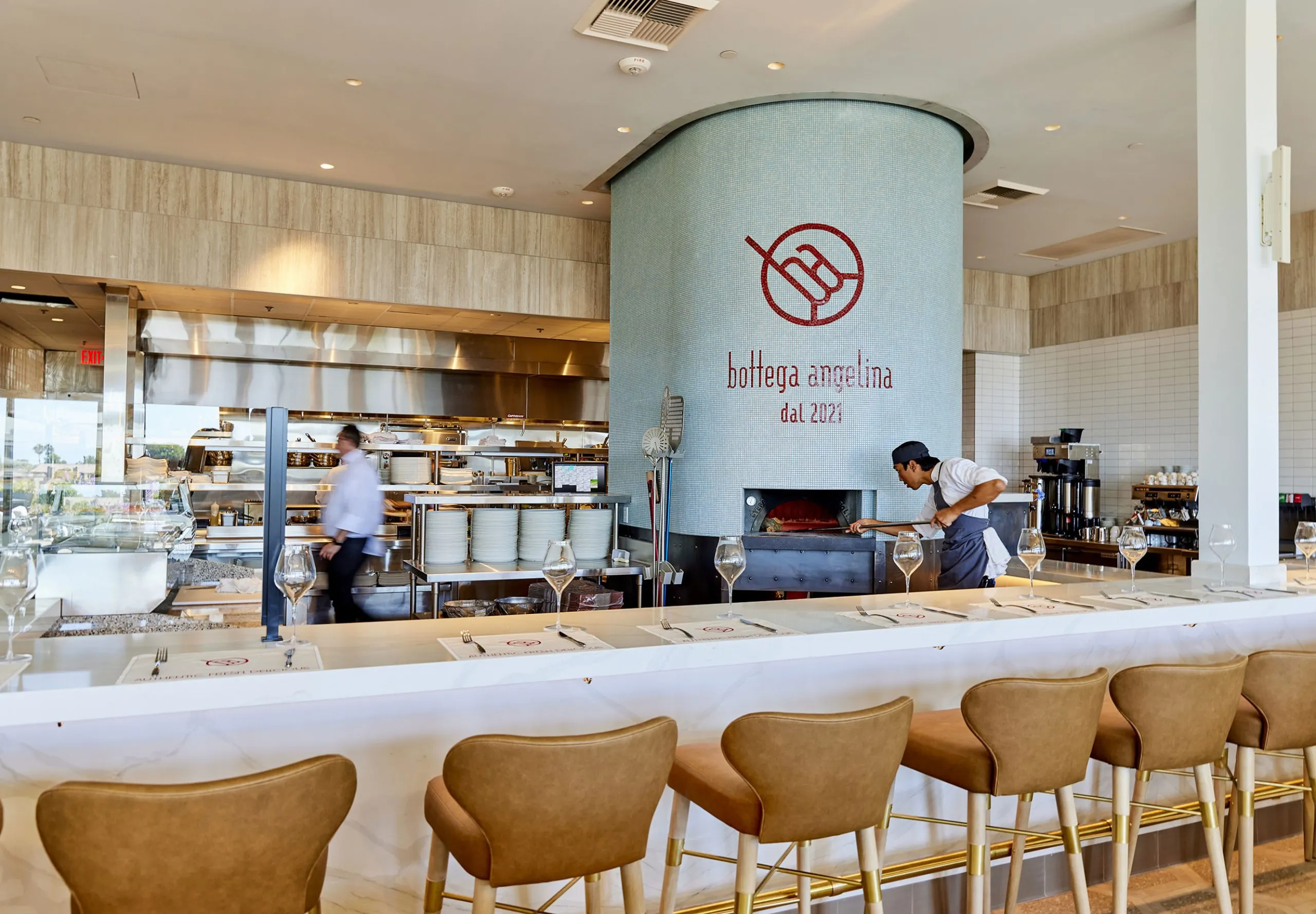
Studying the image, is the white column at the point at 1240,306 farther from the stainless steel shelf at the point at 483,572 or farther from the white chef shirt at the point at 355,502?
the white chef shirt at the point at 355,502

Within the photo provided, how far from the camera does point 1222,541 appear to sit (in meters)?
3.50

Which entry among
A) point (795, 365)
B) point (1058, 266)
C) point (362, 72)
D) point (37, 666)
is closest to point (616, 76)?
point (362, 72)

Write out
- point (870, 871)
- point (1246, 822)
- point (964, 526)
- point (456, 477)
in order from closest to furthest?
point (870, 871)
point (1246, 822)
point (964, 526)
point (456, 477)

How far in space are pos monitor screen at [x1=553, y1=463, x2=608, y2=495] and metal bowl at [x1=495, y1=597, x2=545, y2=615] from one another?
149cm

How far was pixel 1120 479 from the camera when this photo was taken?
857 centimetres

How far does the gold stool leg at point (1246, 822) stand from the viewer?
293cm

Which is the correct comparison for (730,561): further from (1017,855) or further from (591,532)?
(591,532)

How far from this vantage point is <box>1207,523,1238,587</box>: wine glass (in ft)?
11.5

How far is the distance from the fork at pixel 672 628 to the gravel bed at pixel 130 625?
4.19 ft

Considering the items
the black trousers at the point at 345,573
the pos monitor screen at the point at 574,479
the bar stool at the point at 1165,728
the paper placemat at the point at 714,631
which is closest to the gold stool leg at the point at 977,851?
the bar stool at the point at 1165,728

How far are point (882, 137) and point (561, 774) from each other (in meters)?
4.67

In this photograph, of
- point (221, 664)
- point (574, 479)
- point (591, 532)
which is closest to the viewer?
point (221, 664)

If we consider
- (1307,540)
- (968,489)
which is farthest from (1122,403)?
(1307,540)

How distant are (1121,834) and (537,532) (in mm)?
3588
